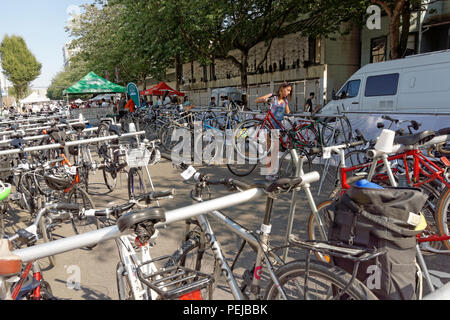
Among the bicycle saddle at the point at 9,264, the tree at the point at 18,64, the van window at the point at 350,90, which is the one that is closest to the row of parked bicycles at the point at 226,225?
the bicycle saddle at the point at 9,264

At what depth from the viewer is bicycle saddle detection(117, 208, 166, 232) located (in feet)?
4.67

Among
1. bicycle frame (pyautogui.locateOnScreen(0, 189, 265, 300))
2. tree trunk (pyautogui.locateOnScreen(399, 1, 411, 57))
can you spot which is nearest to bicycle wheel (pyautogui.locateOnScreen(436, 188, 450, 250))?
bicycle frame (pyautogui.locateOnScreen(0, 189, 265, 300))

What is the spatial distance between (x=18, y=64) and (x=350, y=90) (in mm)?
88370

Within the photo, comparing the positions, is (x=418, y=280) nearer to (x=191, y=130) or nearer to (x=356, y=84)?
(x=191, y=130)

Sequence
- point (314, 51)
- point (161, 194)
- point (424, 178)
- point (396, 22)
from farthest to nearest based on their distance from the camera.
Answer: point (314, 51), point (396, 22), point (424, 178), point (161, 194)

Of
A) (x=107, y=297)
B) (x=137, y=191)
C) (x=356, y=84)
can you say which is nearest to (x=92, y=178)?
(x=137, y=191)

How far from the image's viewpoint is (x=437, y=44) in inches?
677

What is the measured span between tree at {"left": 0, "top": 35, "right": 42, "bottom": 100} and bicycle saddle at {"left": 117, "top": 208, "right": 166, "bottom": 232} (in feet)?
290

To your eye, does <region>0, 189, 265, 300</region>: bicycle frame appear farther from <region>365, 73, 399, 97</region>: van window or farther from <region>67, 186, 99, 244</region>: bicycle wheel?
Answer: <region>365, 73, 399, 97</region>: van window

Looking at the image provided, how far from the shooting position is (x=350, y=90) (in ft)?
37.8

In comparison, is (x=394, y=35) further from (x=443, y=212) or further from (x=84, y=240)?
(x=84, y=240)

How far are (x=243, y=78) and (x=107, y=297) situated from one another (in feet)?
52.6

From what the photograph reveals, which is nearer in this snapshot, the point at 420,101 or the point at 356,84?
the point at 420,101

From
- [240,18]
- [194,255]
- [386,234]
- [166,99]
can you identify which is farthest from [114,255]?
[166,99]
